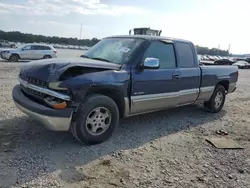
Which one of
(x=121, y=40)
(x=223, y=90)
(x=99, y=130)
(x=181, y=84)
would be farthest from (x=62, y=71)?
(x=223, y=90)

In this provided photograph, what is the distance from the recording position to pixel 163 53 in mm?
5449

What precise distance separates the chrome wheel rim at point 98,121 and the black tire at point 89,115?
0.06ft

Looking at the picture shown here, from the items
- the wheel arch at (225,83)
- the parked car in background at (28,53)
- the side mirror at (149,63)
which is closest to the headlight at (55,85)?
the side mirror at (149,63)

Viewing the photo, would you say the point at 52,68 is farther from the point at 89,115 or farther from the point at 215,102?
the point at 215,102

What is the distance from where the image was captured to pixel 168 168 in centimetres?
380

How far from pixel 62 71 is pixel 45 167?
137cm

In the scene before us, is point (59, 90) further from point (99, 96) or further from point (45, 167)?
point (45, 167)

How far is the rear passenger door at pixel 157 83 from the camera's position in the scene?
4.80 meters

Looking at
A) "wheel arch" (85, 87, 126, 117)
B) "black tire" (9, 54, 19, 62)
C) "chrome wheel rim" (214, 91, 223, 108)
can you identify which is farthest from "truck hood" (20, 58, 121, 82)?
"black tire" (9, 54, 19, 62)

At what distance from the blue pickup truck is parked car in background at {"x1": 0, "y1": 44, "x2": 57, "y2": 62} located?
1752 cm

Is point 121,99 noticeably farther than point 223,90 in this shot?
No

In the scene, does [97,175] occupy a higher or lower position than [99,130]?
lower

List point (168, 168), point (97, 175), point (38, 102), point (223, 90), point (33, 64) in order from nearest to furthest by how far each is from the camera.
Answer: point (97, 175) < point (168, 168) < point (38, 102) < point (33, 64) < point (223, 90)

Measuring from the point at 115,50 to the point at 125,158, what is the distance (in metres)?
2.21
